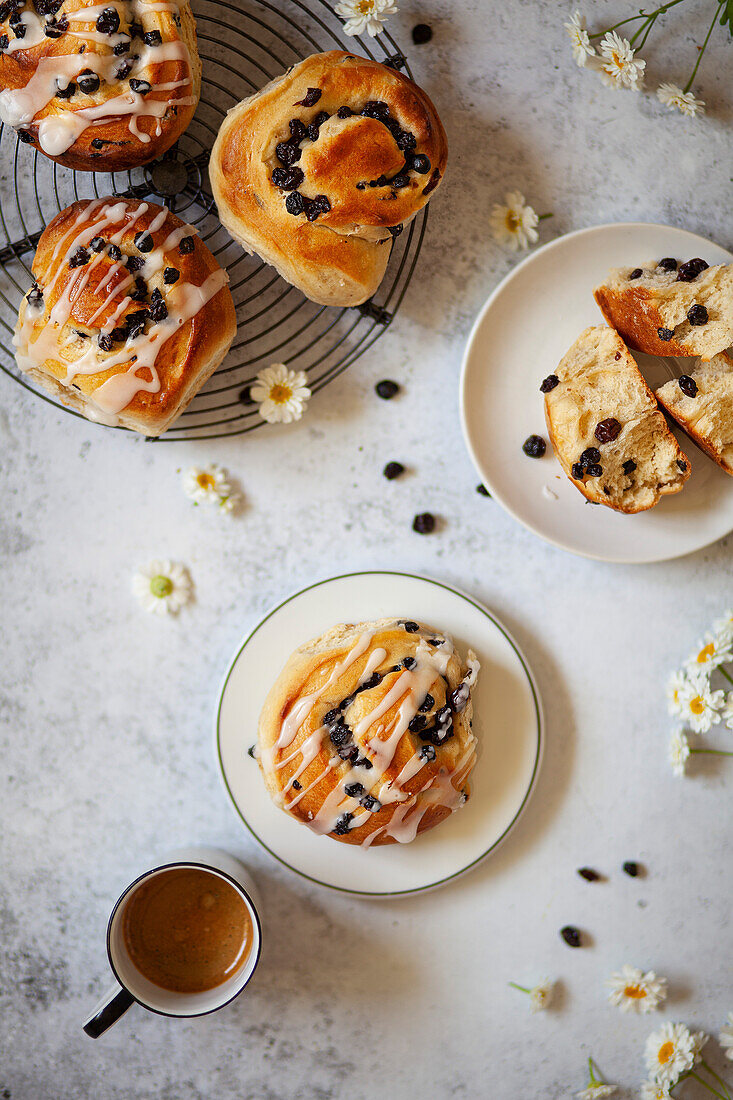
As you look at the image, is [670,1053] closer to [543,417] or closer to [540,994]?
[540,994]

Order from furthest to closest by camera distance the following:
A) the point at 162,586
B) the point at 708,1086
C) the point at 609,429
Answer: the point at 708,1086 → the point at 162,586 → the point at 609,429

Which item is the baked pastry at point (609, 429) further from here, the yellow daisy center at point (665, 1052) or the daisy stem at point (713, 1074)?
the daisy stem at point (713, 1074)

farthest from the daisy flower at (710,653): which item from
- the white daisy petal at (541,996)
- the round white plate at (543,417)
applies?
the white daisy petal at (541,996)

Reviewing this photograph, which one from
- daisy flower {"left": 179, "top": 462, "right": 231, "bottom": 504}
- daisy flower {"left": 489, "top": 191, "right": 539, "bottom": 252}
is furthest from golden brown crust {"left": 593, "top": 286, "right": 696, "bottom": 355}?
daisy flower {"left": 179, "top": 462, "right": 231, "bottom": 504}

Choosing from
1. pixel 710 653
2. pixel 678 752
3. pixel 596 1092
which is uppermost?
pixel 710 653

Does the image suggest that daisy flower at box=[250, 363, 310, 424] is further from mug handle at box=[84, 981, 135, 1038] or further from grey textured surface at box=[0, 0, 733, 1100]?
mug handle at box=[84, 981, 135, 1038]

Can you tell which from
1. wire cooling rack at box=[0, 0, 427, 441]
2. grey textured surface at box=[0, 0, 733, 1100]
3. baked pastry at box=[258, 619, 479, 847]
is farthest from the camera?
grey textured surface at box=[0, 0, 733, 1100]

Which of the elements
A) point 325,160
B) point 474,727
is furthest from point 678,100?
point 474,727

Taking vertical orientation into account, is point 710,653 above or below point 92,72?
below
